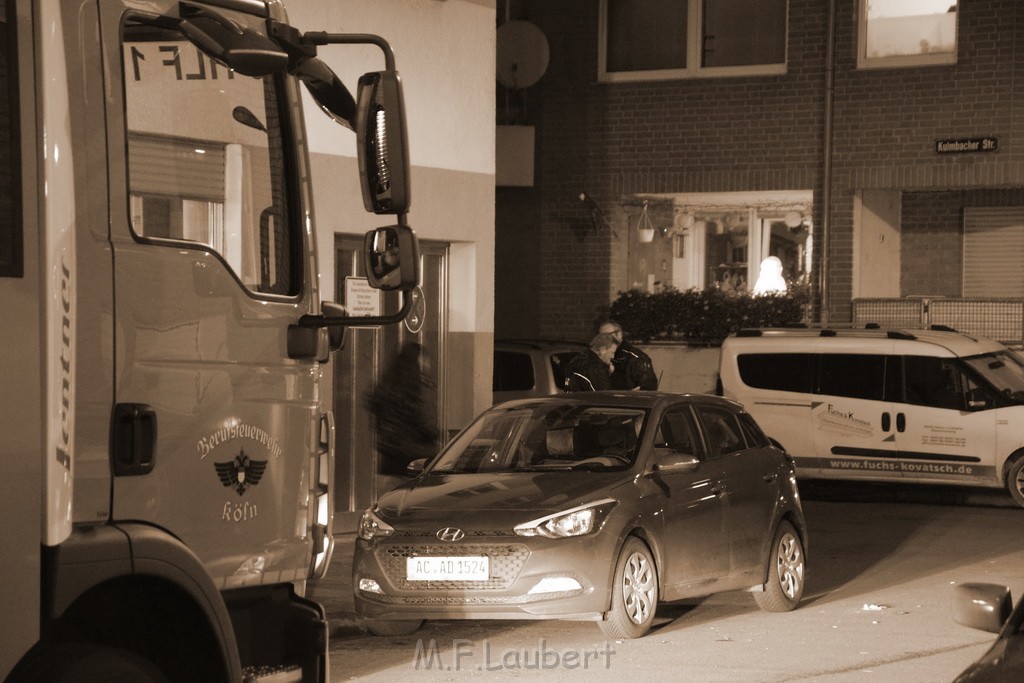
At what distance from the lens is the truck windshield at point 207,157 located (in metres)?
4.95

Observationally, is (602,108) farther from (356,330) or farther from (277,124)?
(277,124)

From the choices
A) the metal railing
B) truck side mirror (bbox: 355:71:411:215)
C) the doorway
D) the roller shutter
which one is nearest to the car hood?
the doorway

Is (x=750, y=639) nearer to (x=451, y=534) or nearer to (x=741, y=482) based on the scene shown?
(x=741, y=482)

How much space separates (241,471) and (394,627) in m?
4.95

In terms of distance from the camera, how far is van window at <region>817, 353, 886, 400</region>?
18453 millimetres

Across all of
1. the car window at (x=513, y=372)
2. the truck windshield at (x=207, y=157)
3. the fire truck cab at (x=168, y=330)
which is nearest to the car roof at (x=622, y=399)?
the fire truck cab at (x=168, y=330)

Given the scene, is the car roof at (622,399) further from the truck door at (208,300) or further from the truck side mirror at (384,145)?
the truck side mirror at (384,145)

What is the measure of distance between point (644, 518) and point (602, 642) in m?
0.78

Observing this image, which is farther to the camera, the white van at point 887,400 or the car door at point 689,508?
the white van at point 887,400

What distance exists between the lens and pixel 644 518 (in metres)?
9.84

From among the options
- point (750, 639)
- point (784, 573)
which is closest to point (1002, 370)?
point (784, 573)

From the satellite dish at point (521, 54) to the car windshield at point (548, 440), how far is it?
41.2 feet

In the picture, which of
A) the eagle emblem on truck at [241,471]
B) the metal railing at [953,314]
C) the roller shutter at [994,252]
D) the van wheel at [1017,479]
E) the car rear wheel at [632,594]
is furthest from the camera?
the roller shutter at [994,252]

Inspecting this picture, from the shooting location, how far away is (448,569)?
9.45m
